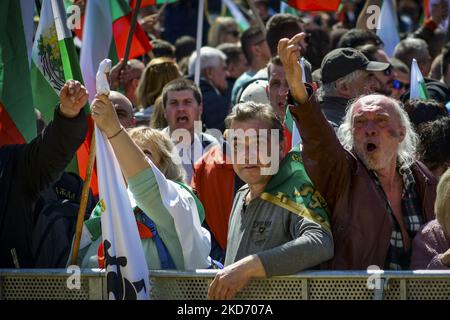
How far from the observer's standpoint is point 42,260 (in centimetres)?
554

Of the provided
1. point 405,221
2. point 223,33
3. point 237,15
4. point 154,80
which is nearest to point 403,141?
point 405,221

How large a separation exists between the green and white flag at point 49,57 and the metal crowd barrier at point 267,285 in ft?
6.85

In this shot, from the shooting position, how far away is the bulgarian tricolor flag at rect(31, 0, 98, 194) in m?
6.65

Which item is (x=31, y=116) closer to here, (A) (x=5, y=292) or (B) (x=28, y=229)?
(B) (x=28, y=229)

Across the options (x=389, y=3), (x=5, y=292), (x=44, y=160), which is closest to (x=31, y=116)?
Answer: (x=44, y=160)

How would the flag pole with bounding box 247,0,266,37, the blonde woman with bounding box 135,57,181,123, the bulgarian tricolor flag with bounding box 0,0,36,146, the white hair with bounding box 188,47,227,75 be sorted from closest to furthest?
1. the bulgarian tricolor flag with bounding box 0,0,36,146
2. the blonde woman with bounding box 135,57,181,123
3. the flag pole with bounding box 247,0,266,37
4. the white hair with bounding box 188,47,227,75

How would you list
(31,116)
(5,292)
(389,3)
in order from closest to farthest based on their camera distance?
1. (5,292)
2. (31,116)
3. (389,3)

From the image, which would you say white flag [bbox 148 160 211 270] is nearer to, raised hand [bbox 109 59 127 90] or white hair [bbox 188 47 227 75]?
raised hand [bbox 109 59 127 90]

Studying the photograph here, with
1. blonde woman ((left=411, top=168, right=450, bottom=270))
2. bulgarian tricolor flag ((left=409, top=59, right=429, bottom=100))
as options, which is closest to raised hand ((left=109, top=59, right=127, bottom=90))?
bulgarian tricolor flag ((left=409, top=59, right=429, bottom=100))

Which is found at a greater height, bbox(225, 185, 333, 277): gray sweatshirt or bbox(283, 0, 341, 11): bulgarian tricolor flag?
bbox(283, 0, 341, 11): bulgarian tricolor flag

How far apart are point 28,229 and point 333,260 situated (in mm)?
1517

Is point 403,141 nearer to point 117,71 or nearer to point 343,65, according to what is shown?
point 343,65

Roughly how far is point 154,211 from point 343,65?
2410 millimetres

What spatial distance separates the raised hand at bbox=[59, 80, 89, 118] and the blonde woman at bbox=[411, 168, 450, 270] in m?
1.68
